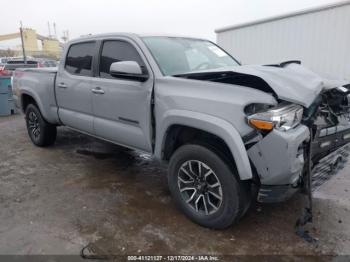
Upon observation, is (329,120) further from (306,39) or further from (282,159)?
(306,39)

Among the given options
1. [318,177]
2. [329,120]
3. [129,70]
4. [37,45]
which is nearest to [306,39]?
[329,120]

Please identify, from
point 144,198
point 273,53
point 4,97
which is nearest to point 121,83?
point 144,198

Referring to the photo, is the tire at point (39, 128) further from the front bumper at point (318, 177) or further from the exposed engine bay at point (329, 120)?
the exposed engine bay at point (329, 120)

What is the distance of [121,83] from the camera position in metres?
3.82

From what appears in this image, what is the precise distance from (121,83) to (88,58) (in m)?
0.99

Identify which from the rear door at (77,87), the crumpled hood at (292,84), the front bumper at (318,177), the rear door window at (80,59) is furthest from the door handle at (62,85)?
the front bumper at (318,177)

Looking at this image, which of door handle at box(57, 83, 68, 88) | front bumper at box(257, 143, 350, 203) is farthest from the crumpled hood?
door handle at box(57, 83, 68, 88)

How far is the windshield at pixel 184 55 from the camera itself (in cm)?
365

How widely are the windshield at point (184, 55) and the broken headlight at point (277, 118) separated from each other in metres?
1.16

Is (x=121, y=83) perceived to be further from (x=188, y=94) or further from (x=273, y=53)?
(x=273, y=53)

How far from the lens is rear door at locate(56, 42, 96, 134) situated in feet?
14.6

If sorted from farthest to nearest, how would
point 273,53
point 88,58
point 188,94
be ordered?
point 273,53, point 88,58, point 188,94

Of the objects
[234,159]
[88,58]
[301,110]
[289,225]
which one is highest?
[88,58]

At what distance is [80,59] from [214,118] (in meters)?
2.68
